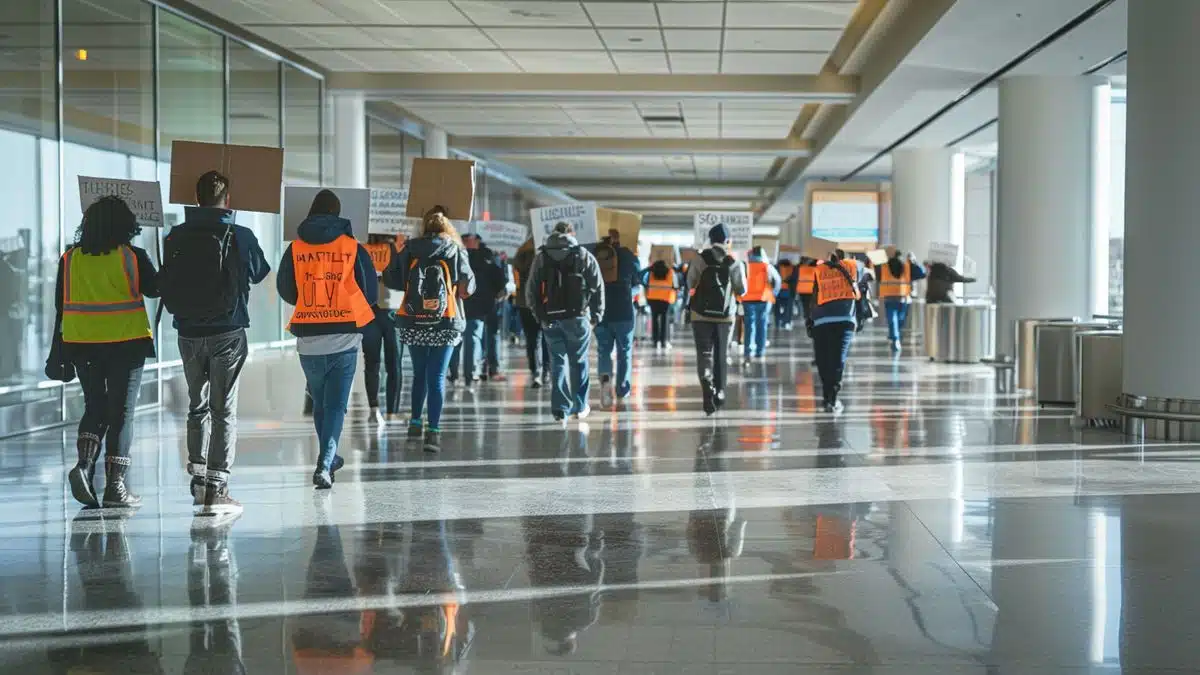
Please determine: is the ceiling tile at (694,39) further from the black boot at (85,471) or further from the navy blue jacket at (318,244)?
the black boot at (85,471)

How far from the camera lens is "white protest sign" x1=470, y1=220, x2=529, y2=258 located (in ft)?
58.4

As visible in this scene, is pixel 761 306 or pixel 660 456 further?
pixel 761 306

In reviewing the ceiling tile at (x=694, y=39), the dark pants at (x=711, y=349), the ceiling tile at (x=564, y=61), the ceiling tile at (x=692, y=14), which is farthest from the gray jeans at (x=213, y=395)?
the ceiling tile at (x=564, y=61)

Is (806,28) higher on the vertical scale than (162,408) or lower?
higher

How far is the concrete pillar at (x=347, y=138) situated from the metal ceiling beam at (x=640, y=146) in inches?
316

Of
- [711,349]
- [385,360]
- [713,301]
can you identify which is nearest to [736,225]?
[711,349]

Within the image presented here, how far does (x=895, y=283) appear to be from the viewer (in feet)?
76.4

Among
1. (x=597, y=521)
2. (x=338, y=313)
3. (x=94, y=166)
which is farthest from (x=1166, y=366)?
(x=94, y=166)

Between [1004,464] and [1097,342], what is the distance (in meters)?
2.92

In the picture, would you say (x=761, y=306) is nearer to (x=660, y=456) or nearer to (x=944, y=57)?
(x=944, y=57)

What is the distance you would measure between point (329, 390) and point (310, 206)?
1.56 metres

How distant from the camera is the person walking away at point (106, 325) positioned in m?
7.49

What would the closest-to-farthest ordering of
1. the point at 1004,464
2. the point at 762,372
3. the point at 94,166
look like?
the point at 1004,464
the point at 94,166
the point at 762,372

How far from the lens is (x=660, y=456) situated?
32.3 feet
